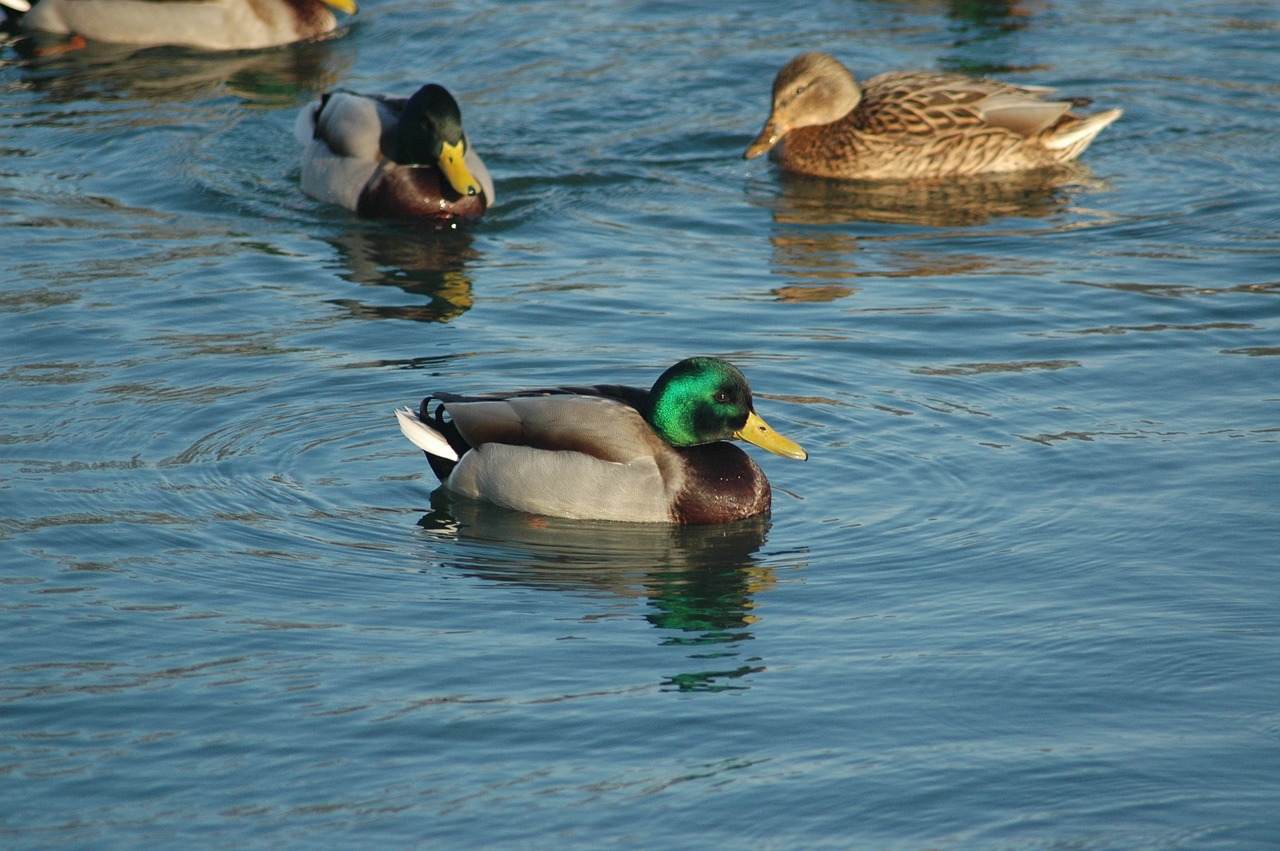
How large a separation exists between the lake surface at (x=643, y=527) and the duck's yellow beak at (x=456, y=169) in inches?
14.0

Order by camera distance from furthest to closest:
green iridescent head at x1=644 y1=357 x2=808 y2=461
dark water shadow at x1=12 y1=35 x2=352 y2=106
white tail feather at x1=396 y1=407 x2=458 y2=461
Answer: dark water shadow at x1=12 y1=35 x2=352 y2=106
white tail feather at x1=396 y1=407 x2=458 y2=461
green iridescent head at x1=644 y1=357 x2=808 y2=461

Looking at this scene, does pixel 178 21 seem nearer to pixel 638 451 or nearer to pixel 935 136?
pixel 935 136

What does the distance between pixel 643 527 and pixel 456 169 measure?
4.94 meters

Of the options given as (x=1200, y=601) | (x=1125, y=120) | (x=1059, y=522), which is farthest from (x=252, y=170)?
(x=1200, y=601)

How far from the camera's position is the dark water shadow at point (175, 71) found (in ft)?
50.1

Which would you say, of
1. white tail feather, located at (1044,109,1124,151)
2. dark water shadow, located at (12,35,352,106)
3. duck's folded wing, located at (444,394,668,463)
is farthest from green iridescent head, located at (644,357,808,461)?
dark water shadow, located at (12,35,352,106)

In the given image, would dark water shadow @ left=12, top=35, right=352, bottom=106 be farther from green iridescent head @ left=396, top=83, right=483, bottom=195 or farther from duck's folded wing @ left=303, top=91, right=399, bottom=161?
green iridescent head @ left=396, top=83, right=483, bottom=195

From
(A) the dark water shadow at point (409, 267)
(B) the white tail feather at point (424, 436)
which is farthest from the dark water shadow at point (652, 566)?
(A) the dark water shadow at point (409, 267)

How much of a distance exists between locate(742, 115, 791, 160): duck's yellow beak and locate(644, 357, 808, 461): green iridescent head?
550 centimetres

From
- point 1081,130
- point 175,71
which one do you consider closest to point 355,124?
point 175,71

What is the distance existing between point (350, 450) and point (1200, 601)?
3.96 meters

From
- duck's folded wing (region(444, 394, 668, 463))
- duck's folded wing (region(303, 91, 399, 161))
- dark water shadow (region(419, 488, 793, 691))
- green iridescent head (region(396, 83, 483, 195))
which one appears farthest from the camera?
duck's folded wing (region(303, 91, 399, 161))

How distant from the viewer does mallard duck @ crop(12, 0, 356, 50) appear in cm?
1656

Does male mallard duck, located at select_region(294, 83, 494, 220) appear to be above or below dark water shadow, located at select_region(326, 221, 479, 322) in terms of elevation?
above
